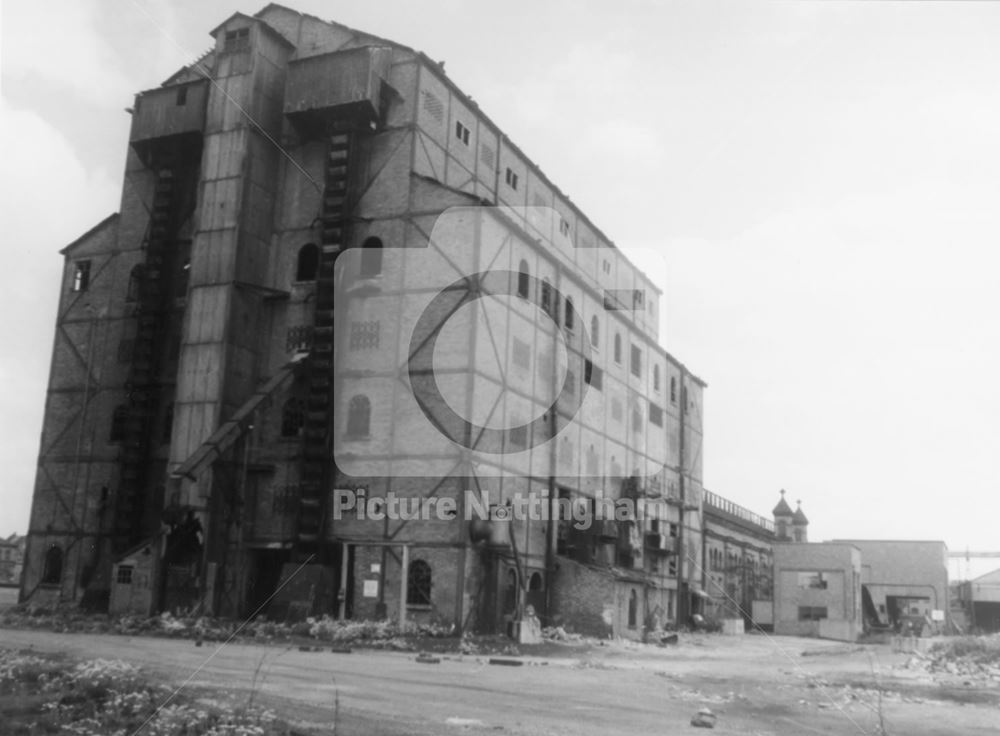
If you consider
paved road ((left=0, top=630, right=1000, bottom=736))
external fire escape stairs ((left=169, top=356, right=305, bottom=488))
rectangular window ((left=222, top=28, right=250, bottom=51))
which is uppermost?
rectangular window ((left=222, top=28, right=250, bottom=51))

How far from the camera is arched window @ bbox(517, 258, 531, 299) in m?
33.5

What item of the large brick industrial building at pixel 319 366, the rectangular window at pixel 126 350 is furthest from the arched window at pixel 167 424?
the rectangular window at pixel 126 350

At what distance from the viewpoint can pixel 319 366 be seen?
31094 millimetres

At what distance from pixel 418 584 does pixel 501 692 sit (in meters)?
14.2

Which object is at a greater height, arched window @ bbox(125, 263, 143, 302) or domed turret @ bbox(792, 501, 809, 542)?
arched window @ bbox(125, 263, 143, 302)

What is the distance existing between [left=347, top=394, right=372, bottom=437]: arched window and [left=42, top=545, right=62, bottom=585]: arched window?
13132 millimetres

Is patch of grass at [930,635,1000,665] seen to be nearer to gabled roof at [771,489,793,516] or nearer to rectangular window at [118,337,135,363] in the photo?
rectangular window at [118,337,135,363]

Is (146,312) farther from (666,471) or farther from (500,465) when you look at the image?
(666,471)

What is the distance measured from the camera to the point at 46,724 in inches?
405

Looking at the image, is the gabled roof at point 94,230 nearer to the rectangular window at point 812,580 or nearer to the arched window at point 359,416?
the arched window at point 359,416

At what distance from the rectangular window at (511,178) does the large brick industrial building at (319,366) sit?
0.40 feet

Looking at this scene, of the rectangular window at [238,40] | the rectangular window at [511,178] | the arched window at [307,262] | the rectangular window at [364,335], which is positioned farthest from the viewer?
the rectangular window at [511,178]

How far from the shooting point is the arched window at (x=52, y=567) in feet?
116

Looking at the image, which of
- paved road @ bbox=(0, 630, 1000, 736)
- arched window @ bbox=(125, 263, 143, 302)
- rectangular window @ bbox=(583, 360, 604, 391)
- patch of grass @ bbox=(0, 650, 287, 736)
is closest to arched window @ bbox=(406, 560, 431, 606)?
paved road @ bbox=(0, 630, 1000, 736)
